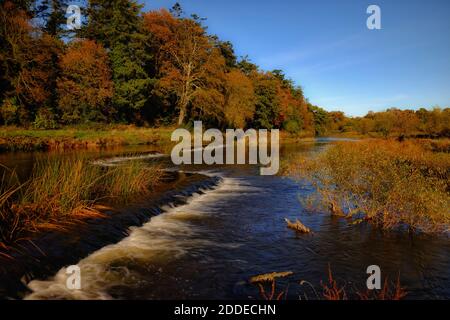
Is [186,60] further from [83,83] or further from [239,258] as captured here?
[239,258]

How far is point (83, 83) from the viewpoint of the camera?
35594 mm

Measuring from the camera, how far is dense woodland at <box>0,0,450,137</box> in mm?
31609

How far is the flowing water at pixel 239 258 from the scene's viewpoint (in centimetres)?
575

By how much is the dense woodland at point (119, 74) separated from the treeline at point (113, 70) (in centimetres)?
10

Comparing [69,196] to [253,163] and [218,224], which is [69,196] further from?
[253,163]

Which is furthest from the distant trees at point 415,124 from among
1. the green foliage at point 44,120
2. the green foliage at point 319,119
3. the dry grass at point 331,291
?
the green foliage at point 319,119

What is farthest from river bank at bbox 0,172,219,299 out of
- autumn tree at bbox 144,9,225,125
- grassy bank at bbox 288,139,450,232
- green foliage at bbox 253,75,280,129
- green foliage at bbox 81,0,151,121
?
green foliage at bbox 253,75,280,129

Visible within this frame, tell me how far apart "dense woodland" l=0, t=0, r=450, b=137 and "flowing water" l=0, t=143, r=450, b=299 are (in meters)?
28.8

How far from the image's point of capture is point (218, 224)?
9602mm

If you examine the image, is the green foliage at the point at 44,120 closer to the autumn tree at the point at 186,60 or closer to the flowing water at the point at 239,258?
the autumn tree at the point at 186,60

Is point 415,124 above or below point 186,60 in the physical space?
below

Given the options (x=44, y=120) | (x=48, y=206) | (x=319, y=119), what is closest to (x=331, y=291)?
(x=48, y=206)

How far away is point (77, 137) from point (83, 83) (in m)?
8.32

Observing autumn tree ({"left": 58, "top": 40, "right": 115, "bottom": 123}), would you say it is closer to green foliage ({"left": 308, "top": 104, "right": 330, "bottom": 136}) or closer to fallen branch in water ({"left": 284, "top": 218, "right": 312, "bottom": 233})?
fallen branch in water ({"left": 284, "top": 218, "right": 312, "bottom": 233})
